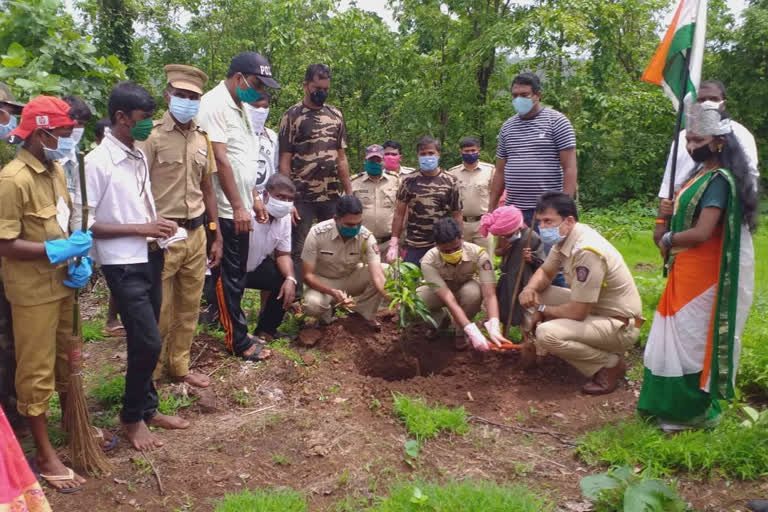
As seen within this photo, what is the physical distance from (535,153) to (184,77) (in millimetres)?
2973

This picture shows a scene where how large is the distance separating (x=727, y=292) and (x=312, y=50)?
30.5ft

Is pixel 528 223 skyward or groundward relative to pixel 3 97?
groundward

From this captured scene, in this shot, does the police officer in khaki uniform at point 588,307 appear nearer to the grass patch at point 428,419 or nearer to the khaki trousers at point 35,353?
the grass patch at point 428,419

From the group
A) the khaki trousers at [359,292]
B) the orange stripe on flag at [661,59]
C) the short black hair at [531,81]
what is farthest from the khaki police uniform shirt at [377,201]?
the orange stripe on flag at [661,59]

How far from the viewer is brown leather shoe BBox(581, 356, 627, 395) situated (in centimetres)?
470

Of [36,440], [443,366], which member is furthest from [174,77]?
[443,366]

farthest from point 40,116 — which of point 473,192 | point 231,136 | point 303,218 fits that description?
point 473,192

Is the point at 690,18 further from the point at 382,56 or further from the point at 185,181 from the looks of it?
the point at 382,56

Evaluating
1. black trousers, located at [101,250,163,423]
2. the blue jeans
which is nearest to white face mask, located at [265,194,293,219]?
black trousers, located at [101,250,163,423]

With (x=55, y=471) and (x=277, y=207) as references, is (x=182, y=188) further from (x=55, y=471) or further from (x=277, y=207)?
(x=55, y=471)

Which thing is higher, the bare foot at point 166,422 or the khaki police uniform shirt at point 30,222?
the khaki police uniform shirt at point 30,222

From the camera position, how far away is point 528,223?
5.61 meters

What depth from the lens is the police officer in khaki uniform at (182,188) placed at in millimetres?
4117

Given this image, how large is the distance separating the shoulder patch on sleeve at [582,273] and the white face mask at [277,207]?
2.49m
